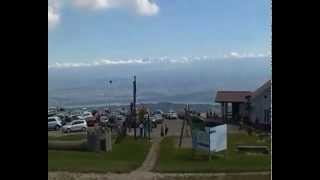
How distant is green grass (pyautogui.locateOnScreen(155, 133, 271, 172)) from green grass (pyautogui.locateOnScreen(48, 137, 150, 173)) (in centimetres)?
15

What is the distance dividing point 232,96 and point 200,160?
0.57m

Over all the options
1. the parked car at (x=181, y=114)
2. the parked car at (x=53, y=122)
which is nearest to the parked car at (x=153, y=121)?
the parked car at (x=181, y=114)

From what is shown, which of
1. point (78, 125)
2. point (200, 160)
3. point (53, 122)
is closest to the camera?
point (53, 122)

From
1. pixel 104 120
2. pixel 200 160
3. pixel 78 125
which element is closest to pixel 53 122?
pixel 78 125

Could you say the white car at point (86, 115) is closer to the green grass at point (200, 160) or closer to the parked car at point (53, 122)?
the green grass at point (200, 160)

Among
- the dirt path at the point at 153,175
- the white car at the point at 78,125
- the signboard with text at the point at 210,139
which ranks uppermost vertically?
the white car at the point at 78,125

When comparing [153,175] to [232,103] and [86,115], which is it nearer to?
[86,115]

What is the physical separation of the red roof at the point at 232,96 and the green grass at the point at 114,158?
62cm

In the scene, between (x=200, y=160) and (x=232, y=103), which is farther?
(x=200, y=160)

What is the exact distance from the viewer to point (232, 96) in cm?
309

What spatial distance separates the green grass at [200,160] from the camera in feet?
10.4

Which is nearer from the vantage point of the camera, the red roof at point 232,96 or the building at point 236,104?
the building at point 236,104

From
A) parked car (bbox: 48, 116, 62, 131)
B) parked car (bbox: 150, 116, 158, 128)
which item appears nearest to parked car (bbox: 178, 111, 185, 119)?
parked car (bbox: 150, 116, 158, 128)

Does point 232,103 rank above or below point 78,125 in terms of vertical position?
above
